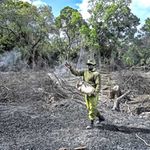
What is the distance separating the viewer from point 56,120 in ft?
40.3

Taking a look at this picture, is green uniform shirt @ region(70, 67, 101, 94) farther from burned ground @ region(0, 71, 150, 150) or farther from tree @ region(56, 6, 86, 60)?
tree @ region(56, 6, 86, 60)

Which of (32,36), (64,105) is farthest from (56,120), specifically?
(32,36)

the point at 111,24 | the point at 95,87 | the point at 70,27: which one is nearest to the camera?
the point at 95,87

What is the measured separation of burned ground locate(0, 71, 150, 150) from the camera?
952cm

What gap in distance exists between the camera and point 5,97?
52.7ft

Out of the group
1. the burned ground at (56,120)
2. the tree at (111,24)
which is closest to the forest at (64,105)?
the burned ground at (56,120)

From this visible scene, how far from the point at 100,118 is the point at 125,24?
34086 mm

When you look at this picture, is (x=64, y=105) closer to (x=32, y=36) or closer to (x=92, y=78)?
(x=92, y=78)

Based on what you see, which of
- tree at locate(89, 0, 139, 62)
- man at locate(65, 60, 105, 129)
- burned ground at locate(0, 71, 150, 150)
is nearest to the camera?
burned ground at locate(0, 71, 150, 150)

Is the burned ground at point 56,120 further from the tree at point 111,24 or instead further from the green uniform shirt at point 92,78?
the tree at point 111,24

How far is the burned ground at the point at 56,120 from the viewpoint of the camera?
952cm

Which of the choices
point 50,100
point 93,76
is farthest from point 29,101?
point 93,76

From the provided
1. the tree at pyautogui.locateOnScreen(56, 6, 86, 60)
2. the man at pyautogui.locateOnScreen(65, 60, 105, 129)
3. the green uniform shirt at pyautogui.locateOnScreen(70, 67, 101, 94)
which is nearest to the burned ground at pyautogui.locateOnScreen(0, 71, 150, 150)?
the man at pyautogui.locateOnScreen(65, 60, 105, 129)

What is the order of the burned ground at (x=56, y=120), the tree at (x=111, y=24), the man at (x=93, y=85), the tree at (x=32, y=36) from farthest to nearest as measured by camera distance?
the tree at (x=111, y=24) → the tree at (x=32, y=36) → the man at (x=93, y=85) → the burned ground at (x=56, y=120)
